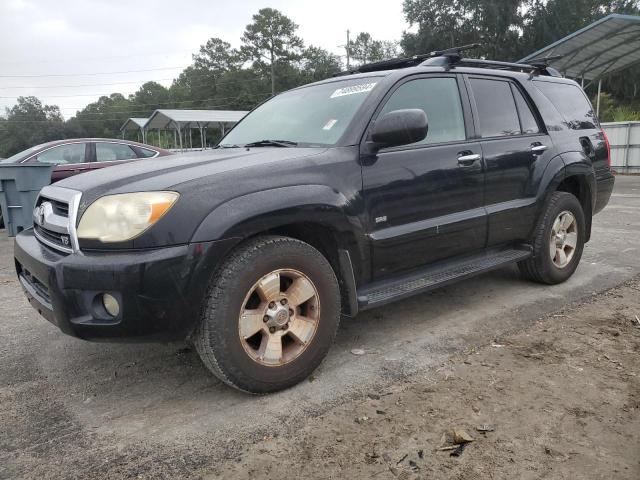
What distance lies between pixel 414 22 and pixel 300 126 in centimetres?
4179

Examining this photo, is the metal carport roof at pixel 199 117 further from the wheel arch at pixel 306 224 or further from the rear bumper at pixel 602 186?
the wheel arch at pixel 306 224

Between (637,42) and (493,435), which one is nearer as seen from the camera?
(493,435)

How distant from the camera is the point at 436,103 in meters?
3.40

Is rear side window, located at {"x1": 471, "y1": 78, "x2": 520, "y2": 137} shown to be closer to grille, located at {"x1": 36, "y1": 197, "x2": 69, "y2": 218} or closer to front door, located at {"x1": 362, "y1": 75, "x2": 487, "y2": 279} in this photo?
front door, located at {"x1": 362, "y1": 75, "x2": 487, "y2": 279}

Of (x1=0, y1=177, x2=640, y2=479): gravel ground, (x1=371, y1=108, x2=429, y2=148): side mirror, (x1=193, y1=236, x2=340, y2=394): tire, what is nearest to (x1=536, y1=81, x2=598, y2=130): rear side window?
(x1=0, y1=177, x2=640, y2=479): gravel ground

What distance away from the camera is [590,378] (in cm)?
264

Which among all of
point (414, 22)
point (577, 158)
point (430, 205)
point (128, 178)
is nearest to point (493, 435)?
point (430, 205)

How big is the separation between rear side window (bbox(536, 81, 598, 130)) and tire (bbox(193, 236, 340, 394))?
2956 millimetres

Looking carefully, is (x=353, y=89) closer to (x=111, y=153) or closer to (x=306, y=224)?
(x=306, y=224)

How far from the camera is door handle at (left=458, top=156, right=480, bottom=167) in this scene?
131 inches

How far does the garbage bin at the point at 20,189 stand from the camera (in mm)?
7043

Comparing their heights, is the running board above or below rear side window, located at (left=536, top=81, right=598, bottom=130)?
below

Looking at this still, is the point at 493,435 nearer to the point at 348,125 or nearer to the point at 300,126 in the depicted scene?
the point at 348,125

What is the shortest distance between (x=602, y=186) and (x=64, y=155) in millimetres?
8049
